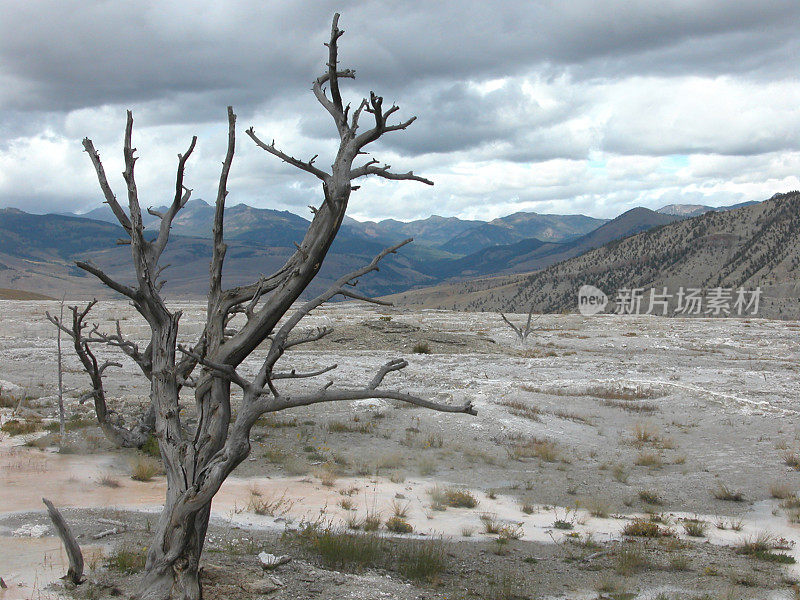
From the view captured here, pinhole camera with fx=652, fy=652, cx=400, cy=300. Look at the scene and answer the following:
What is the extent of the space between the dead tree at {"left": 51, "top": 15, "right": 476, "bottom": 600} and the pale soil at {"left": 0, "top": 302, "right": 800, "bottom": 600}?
1.00 meters

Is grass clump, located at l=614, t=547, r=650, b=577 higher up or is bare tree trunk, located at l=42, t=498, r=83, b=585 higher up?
bare tree trunk, located at l=42, t=498, r=83, b=585

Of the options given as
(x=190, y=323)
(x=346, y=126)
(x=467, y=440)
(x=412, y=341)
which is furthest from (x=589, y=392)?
(x=190, y=323)

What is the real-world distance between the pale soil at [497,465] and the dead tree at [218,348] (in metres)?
1.00

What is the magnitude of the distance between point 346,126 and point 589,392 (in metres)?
20.3

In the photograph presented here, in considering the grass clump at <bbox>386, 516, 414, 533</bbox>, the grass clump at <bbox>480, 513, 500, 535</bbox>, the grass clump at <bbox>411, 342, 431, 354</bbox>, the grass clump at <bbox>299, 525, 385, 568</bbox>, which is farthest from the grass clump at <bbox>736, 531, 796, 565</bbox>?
the grass clump at <bbox>411, 342, 431, 354</bbox>

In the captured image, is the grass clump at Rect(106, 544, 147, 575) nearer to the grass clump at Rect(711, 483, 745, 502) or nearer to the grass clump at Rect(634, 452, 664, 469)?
the grass clump at Rect(711, 483, 745, 502)

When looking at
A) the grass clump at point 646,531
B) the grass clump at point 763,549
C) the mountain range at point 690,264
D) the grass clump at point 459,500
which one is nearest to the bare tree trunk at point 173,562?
the grass clump at point 459,500

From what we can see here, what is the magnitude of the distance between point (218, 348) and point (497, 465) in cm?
1023

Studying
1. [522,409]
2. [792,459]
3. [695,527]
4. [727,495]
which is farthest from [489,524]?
[522,409]

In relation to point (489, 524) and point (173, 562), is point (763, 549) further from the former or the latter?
point (173, 562)

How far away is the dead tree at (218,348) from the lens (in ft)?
19.9

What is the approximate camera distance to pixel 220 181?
Result: 6680 mm

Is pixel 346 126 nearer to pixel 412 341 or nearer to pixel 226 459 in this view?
pixel 226 459

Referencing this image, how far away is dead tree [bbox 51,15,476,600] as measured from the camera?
6055 mm
